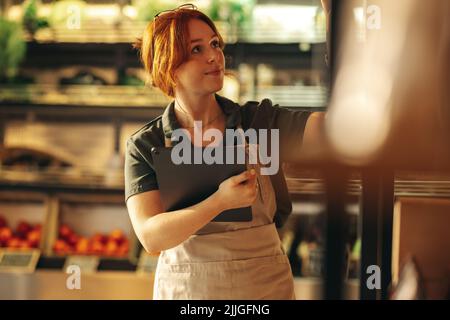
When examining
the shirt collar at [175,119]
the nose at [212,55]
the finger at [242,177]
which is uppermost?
the nose at [212,55]

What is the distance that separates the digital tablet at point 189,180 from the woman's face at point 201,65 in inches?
5.6

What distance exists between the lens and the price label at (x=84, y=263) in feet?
9.33

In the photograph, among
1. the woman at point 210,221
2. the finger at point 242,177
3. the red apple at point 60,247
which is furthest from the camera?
the red apple at point 60,247

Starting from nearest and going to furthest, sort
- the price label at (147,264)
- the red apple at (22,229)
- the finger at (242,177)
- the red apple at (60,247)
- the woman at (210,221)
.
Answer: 1. the finger at (242,177)
2. the woman at (210,221)
3. the price label at (147,264)
4. the red apple at (60,247)
5. the red apple at (22,229)

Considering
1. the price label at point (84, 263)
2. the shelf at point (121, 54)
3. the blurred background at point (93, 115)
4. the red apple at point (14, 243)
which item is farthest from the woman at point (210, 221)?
the red apple at point (14, 243)

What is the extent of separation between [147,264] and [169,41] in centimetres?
167

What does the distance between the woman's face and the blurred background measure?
1422 mm

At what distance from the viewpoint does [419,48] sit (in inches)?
28.9

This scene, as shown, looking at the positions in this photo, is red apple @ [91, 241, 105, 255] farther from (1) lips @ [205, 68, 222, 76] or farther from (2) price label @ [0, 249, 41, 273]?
(1) lips @ [205, 68, 222, 76]

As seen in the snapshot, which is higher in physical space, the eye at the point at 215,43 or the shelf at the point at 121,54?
the eye at the point at 215,43

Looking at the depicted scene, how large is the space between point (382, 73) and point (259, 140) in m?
0.58

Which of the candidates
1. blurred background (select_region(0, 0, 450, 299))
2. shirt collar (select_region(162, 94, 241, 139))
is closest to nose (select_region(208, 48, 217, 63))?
shirt collar (select_region(162, 94, 241, 139))

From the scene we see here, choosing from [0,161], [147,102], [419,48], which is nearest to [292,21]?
[147,102]

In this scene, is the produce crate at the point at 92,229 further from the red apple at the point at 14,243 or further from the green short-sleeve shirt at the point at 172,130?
the green short-sleeve shirt at the point at 172,130
